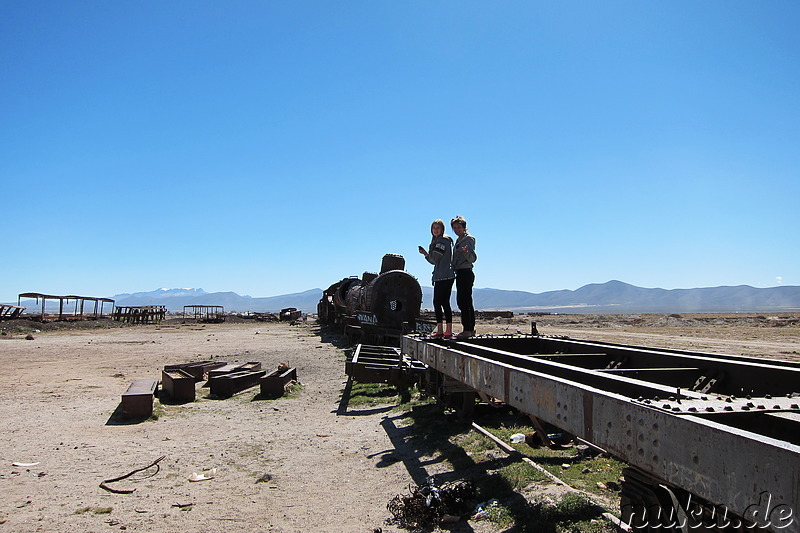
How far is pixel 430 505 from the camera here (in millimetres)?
4449

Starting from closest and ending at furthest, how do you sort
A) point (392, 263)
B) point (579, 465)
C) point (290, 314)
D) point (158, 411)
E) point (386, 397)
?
point (579, 465) → point (158, 411) → point (386, 397) → point (392, 263) → point (290, 314)

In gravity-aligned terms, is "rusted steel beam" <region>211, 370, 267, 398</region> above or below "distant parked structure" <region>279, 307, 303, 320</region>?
below

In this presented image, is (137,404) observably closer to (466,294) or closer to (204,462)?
(204,462)

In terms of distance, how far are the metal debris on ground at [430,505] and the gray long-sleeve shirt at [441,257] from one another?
127 inches

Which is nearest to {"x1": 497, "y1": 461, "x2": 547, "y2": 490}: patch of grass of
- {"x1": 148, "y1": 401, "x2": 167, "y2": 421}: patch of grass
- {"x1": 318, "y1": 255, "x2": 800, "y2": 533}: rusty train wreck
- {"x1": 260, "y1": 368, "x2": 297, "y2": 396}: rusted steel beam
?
{"x1": 318, "y1": 255, "x2": 800, "y2": 533}: rusty train wreck

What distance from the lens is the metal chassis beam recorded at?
5.65 ft

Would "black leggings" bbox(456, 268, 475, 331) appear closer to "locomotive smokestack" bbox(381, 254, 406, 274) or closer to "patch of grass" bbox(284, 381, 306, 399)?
"patch of grass" bbox(284, 381, 306, 399)

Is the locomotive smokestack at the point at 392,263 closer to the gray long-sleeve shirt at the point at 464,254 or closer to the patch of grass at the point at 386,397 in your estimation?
the patch of grass at the point at 386,397

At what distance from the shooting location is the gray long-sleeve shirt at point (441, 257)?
24.5 ft

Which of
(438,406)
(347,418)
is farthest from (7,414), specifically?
(438,406)

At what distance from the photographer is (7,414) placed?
8.66 metres

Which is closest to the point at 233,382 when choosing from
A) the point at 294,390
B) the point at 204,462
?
the point at 294,390

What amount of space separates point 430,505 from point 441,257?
3743 millimetres

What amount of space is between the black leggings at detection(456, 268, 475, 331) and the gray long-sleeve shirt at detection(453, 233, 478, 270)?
0.08 metres
